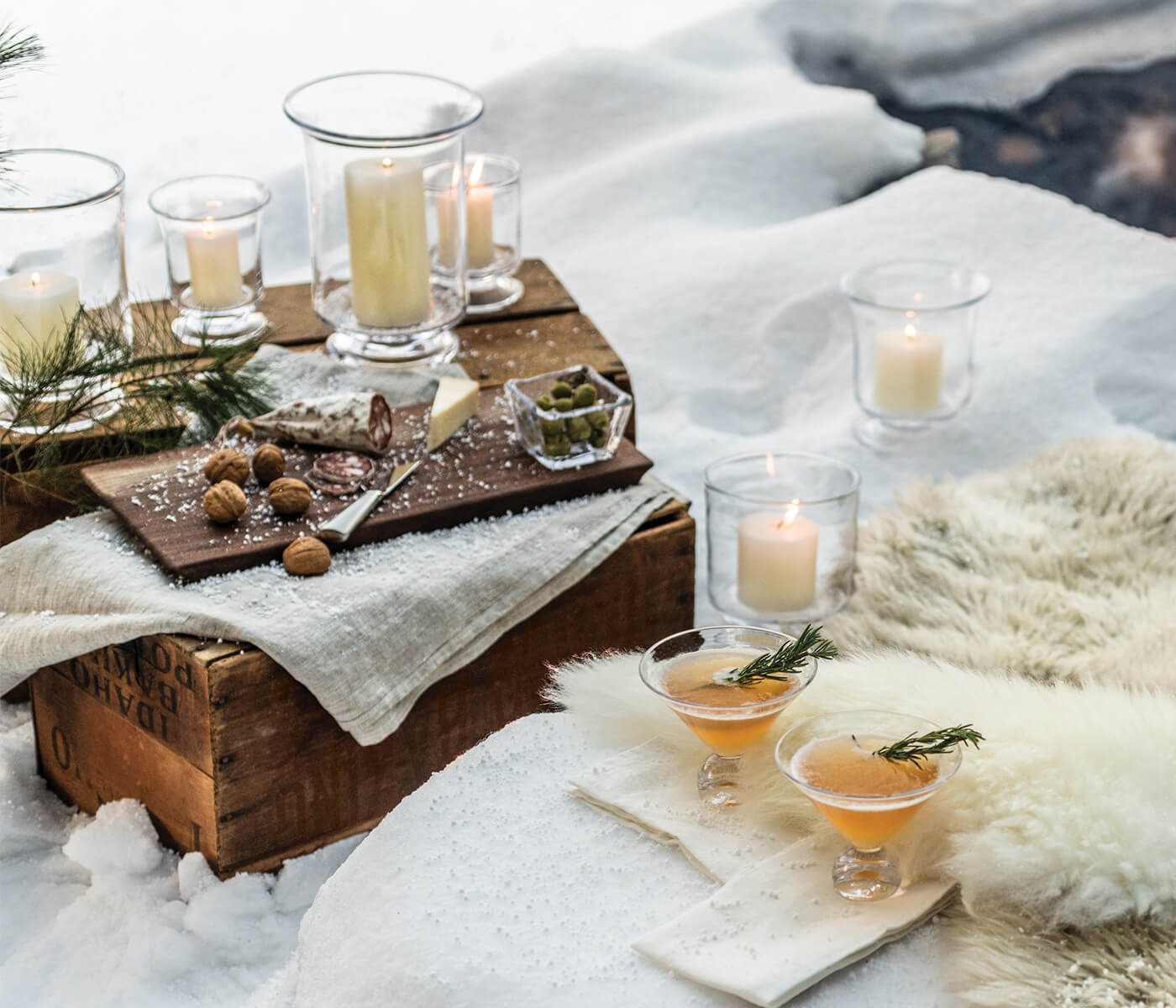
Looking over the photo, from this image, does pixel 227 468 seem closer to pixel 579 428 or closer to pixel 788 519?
pixel 579 428

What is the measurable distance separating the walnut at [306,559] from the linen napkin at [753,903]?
1.25 feet

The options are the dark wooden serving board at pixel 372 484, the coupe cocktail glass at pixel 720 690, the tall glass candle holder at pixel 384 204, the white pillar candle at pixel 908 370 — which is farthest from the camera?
the white pillar candle at pixel 908 370

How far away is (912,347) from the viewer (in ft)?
7.33

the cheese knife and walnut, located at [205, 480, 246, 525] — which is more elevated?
walnut, located at [205, 480, 246, 525]

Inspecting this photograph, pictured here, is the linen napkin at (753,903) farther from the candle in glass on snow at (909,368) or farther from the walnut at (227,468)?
the candle in glass on snow at (909,368)

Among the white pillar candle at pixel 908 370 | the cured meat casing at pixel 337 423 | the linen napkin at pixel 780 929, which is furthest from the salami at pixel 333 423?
the white pillar candle at pixel 908 370

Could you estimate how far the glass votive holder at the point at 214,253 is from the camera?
1.87 m

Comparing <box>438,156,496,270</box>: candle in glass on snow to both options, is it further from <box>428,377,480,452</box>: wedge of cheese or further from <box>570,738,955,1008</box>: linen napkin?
<box>570,738,955,1008</box>: linen napkin

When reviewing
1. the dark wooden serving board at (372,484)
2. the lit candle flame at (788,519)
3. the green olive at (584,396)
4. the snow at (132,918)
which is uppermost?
the green olive at (584,396)

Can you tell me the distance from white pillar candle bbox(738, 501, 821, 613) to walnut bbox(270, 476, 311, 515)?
1.84ft

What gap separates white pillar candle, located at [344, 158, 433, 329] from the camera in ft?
5.69

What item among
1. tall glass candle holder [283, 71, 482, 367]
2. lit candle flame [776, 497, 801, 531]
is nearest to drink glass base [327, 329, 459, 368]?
tall glass candle holder [283, 71, 482, 367]

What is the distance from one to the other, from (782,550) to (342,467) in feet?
1.76

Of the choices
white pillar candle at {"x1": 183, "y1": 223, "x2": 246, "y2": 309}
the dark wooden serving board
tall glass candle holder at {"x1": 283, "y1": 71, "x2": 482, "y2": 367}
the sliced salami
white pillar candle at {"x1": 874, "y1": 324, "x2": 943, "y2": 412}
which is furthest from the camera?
white pillar candle at {"x1": 874, "y1": 324, "x2": 943, "y2": 412}
